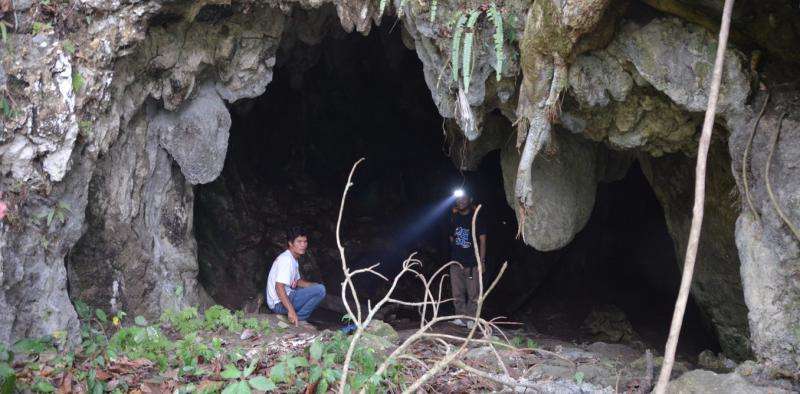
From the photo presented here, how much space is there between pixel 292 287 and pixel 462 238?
2375 mm

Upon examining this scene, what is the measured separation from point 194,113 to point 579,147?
379 cm

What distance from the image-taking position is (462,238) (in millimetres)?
8289

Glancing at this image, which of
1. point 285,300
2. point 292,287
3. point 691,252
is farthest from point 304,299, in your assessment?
point 691,252

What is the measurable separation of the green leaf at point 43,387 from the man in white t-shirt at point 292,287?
8.89 feet

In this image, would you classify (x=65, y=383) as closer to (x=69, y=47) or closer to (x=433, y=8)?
(x=69, y=47)

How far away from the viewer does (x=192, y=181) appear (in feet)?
21.8

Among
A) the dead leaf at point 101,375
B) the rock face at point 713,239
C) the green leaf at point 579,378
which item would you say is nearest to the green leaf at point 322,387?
the dead leaf at point 101,375

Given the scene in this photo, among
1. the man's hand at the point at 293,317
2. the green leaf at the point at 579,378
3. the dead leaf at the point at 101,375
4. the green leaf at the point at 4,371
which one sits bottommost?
the man's hand at the point at 293,317

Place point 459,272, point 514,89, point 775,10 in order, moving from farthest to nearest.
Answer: point 459,272 → point 514,89 → point 775,10

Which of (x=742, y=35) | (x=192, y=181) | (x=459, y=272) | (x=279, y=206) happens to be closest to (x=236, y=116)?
(x=279, y=206)

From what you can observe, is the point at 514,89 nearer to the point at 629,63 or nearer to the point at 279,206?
the point at 629,63

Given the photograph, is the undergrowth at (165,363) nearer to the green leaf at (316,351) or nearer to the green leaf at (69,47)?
the green leaf at (316,351)

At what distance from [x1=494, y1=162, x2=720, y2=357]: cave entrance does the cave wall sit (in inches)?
106

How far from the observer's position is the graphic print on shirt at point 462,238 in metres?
8.28
